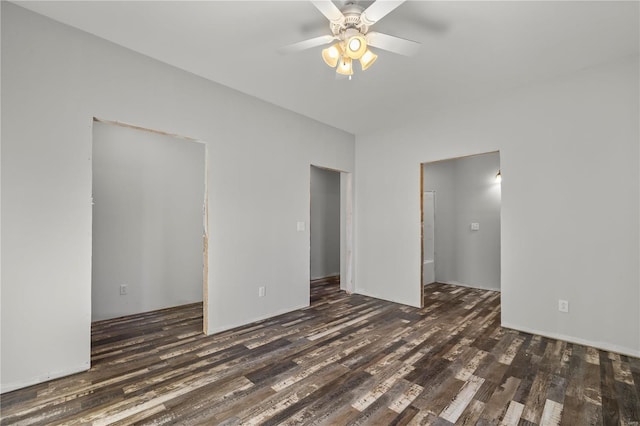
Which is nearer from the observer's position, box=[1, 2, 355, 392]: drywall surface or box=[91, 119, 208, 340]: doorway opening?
box=[1, 2, 355, 392]: drywall surface

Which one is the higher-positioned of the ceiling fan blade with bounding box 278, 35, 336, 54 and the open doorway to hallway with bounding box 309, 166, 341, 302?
the ceiling fan blade with bounding box 278, 35, 336, 54

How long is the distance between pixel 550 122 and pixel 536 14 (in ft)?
4.76

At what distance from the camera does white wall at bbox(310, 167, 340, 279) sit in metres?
6.37

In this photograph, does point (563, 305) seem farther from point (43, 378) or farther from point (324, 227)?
point (43, 378)

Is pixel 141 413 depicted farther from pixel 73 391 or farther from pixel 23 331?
pixel 23 331

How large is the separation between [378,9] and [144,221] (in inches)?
150

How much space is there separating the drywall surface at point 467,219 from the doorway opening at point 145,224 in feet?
13.9

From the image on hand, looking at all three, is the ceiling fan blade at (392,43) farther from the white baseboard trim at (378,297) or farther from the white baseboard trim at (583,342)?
the white baseboard trim at (378,297)

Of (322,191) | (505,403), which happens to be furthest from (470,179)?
(505,403)

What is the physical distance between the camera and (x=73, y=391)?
2125 mm

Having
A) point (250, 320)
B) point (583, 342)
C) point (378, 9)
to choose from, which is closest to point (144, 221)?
point (250, 320)

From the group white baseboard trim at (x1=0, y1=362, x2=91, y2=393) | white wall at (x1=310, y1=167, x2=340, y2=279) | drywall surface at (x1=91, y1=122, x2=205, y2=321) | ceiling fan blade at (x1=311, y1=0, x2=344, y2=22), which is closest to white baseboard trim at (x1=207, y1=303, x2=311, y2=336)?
white baseboard trim at (x1=0, y1=362, x2=91, y2=393)

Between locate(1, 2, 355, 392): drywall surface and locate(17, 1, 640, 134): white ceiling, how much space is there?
21 centimetres

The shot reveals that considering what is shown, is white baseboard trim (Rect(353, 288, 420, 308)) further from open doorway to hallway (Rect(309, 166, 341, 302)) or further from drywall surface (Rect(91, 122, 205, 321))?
drywall surface (Rect(91, 122, 205, 321))
